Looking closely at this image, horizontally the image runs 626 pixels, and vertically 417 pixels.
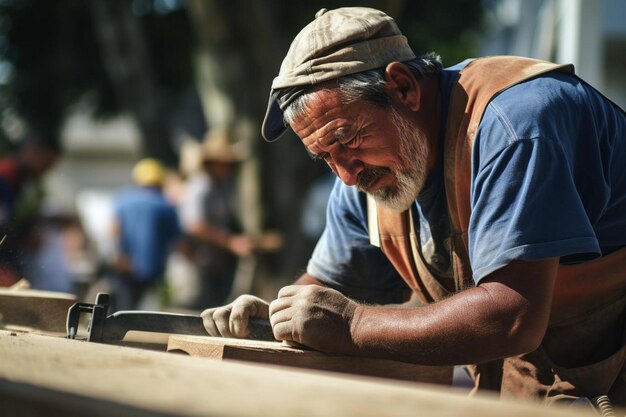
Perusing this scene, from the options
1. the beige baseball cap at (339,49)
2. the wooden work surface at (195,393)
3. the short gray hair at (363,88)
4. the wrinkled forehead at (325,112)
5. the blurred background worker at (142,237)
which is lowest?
the blurred background worker at (142,237)

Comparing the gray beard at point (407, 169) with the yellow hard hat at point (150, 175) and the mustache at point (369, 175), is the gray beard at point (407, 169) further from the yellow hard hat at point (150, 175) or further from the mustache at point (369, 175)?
the yellow hard hat at point (150, 175)

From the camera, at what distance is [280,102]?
242cm

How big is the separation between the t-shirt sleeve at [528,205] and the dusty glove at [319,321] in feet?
1.07

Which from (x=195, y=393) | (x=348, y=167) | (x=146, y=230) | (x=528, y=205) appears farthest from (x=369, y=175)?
(x=146, y=230)

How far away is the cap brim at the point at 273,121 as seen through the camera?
2.51m

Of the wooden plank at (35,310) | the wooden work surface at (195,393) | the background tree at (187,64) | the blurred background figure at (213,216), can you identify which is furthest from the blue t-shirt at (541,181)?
the blurred background figure at (213,216)

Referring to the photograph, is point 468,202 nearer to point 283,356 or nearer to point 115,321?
point 283,356

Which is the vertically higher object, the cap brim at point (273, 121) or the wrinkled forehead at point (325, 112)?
the wrinkled forehead at point (325, 112)

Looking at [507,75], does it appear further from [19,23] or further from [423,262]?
[19,23]

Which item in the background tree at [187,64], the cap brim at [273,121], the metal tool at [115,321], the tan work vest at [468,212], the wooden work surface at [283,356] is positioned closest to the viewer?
the wooden work surface at [283,356]

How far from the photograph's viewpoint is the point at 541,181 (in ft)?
6.19

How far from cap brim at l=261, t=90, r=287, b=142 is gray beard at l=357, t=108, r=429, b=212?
348 millimetres

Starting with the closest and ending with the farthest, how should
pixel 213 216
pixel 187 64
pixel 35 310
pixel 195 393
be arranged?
1. pixel 195 393
2. pixel 35 310
3. pixel 213 216
4. pixel 187 64

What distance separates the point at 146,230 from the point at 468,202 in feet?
18.5
